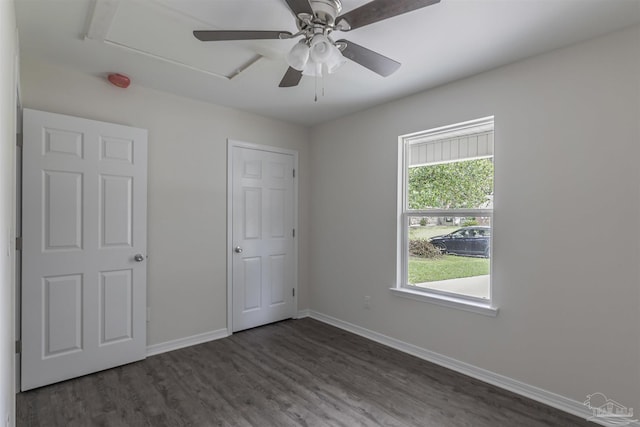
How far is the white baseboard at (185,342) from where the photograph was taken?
3129mm

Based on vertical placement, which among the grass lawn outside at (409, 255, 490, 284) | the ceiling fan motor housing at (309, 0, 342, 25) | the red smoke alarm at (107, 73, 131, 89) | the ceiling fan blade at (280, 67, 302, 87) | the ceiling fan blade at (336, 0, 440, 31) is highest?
the red smoke alarm at (107, 73, 131, 89)

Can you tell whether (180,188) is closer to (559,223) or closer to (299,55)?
(299,55)

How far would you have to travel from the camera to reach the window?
2820 mm

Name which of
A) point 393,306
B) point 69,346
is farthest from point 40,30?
point 393,306

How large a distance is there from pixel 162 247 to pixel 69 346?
1.03 m

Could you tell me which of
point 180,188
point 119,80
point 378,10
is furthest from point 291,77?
point 180,188

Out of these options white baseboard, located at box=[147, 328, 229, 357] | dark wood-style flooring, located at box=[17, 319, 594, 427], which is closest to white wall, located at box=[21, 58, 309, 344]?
white baseboard, located at box=[147, 328, 229, 357]

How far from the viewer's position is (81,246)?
2695 millimetres

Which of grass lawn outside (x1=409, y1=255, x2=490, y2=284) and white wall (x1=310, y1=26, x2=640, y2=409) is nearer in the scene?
white wall (x1=310, y1=26, x2=640, y2=409)

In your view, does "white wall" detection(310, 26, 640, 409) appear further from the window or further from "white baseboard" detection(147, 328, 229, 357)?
"white baseboard" detection(147, 328, 229, 357)

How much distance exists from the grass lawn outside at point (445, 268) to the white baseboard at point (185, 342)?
2.07 meters

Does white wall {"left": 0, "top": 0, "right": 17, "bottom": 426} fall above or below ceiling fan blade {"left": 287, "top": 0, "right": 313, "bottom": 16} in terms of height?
below

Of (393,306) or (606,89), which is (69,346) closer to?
(393,306)

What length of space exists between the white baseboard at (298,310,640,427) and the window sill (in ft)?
1.50
